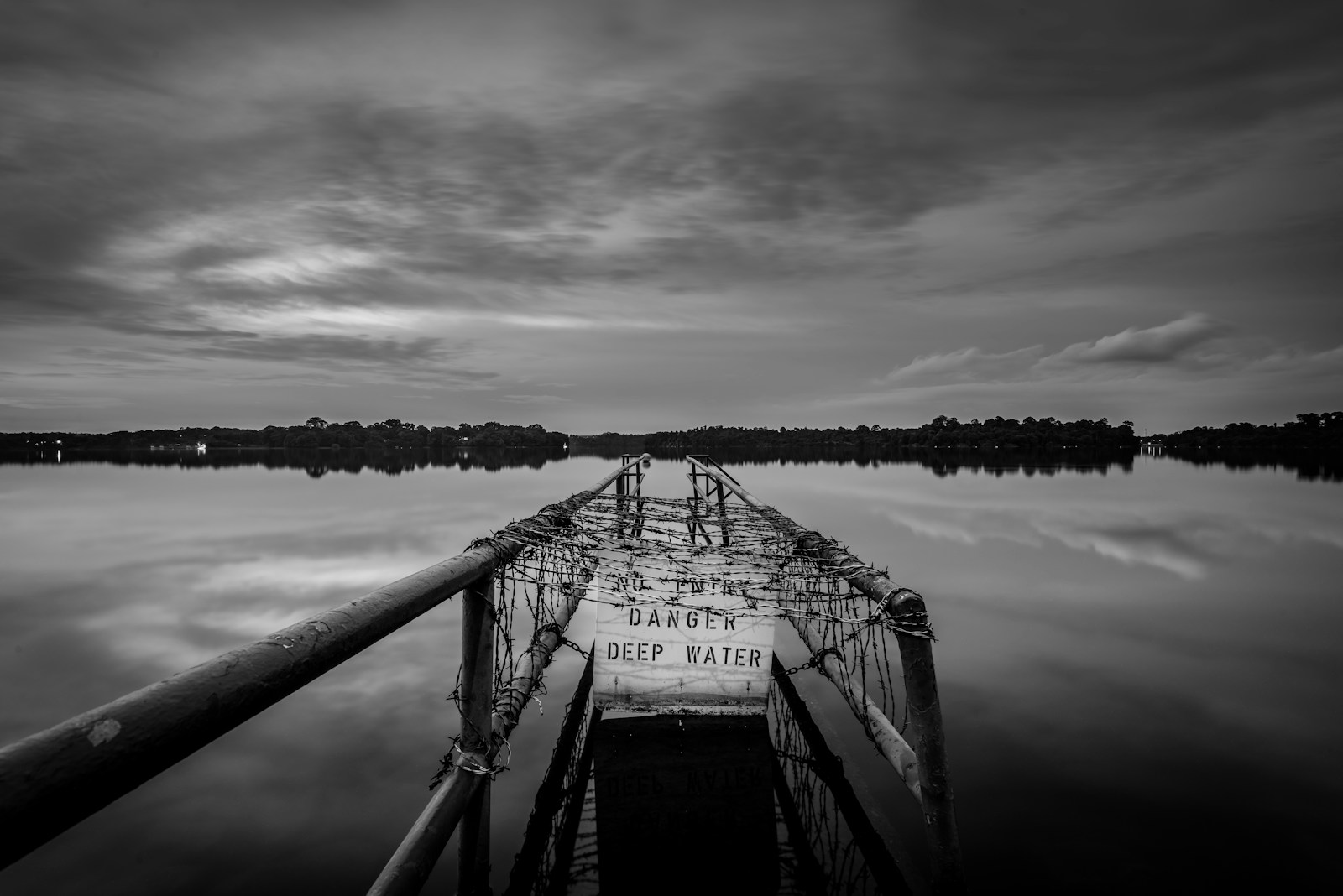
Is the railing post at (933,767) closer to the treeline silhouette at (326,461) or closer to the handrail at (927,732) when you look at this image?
the handrail at (927,732)

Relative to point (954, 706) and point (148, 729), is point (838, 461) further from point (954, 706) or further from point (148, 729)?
point (148, 729)

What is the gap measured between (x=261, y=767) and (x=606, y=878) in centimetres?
503

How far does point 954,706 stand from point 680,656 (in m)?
4.93

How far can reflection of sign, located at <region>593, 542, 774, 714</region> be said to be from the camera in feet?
20.7

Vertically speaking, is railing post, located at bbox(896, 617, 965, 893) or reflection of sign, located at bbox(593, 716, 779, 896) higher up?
railing post, located at bbox(896, 617, 965, 893)

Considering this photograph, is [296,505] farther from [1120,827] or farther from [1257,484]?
[1257,484]

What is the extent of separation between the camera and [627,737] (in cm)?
707

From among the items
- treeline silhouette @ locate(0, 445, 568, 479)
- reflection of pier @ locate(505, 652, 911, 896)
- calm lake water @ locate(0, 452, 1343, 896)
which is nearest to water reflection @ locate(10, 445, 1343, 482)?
treeline silhouette @ locate(0, 445, 568, 479)

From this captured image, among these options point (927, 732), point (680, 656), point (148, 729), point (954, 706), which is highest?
point (148, 729)

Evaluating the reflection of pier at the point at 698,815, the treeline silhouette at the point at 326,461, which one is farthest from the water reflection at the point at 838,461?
the reflection of pier at the point at 698,815

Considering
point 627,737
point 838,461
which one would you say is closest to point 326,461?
point 838,461

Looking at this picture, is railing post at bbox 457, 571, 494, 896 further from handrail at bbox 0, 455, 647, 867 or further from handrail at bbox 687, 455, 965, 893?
handrail at bbox 687, 455, 965, 893

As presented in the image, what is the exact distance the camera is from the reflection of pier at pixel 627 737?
1.55 m

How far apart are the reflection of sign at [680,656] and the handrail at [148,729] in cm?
390
